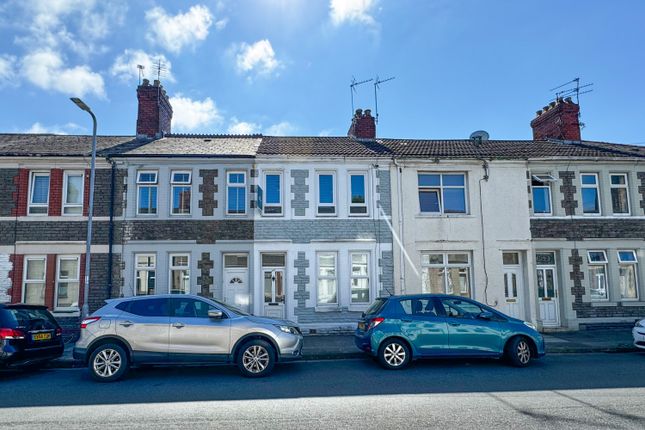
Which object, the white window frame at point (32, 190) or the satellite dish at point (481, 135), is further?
the satellite dish at point (481, 135)

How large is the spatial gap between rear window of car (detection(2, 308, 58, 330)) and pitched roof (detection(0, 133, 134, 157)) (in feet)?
21.4

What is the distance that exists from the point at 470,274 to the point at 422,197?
3.19m

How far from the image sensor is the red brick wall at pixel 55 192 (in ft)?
46.0

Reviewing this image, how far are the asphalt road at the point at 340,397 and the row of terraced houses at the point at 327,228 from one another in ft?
16.1

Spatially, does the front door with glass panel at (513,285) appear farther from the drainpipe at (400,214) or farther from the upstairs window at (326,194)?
the upstairs window at (326,194)

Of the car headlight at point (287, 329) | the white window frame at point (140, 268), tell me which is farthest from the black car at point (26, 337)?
the car headlight at point (287, 329)

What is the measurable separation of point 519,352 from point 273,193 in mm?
8978

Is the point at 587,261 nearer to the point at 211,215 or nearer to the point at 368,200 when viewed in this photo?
the point at 368,200

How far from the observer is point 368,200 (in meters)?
14.9

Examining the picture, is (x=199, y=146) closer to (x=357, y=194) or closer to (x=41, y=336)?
(x=357, y=194)

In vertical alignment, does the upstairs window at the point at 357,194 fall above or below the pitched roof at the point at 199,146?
below

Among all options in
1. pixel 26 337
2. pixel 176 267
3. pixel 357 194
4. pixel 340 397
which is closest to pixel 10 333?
pixel 26 337

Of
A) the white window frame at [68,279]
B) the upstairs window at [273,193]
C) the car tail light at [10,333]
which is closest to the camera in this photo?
the car tail light at [10,333]

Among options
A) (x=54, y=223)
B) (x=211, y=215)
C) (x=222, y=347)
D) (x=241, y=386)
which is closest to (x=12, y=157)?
(x=54, y=223)
